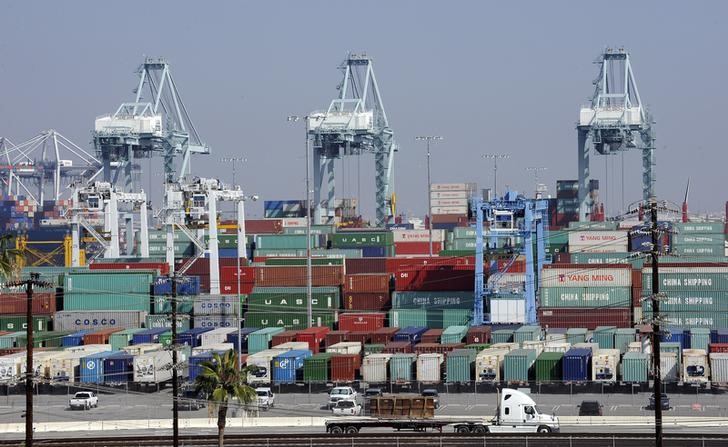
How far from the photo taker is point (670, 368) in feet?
168

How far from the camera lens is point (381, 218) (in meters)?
128

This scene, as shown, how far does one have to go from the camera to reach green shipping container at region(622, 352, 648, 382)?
50.7m

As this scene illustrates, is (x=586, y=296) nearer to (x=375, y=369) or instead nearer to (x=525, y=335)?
(x=525, y=335)

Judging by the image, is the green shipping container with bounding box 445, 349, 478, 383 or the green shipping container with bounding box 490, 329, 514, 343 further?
the green shipping container with bounding box 490, 329, 514, 343

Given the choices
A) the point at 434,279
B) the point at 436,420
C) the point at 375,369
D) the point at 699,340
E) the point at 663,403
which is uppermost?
the point at 434,279

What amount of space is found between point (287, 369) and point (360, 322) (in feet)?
38.7

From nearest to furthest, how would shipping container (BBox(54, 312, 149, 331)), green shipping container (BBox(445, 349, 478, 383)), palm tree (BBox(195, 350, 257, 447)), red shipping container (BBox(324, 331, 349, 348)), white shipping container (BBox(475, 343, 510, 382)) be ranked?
1. palm tree (BBox(195, 350, 257, 447))
2. white shipping container (BBox(475, 343, 510, 382))
3. green shipping container (BBox(445, 349, 478, 383))
4. red shipping container (BBox(324, 331, 349, 348))
5. shipping container (BBox(54, 312, 149, 331))

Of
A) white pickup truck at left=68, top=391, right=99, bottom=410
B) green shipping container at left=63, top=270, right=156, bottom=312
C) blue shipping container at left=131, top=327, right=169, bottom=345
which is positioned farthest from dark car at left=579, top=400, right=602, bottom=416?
green shipping container at left=63, top=270, right=156, bottom=312

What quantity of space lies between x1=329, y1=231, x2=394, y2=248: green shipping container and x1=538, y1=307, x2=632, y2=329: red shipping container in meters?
33.5

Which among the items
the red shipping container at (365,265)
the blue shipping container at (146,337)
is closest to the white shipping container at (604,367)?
the blue shipping container at (146,337)

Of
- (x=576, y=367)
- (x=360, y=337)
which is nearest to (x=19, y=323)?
(x=360, y=337)

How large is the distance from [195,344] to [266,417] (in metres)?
13.1

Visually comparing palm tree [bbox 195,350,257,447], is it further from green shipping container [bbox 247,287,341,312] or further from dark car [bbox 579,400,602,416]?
green shipping container [bbox 247,287,341,312]

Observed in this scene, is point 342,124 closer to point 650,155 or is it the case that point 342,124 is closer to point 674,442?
point 650,155
